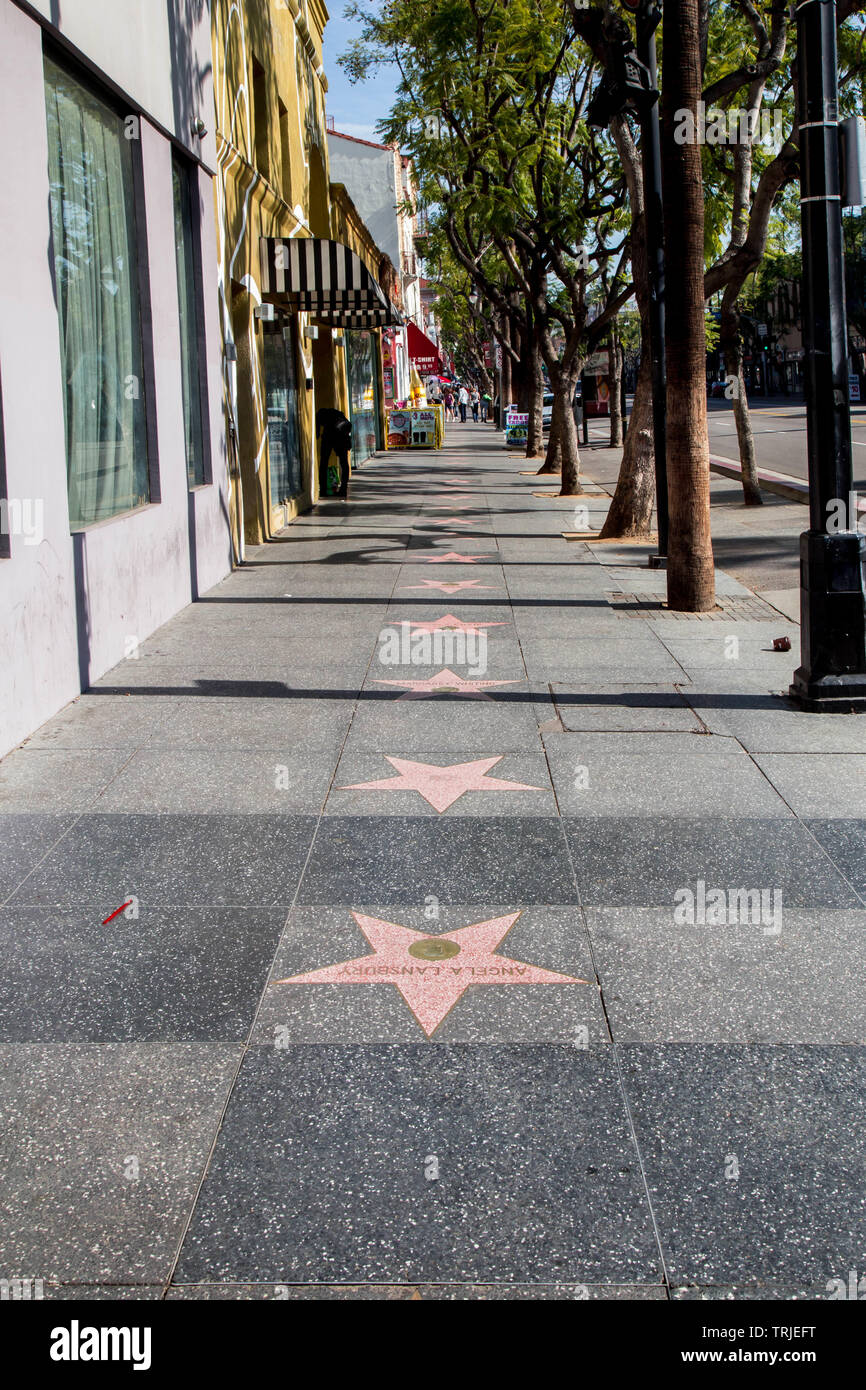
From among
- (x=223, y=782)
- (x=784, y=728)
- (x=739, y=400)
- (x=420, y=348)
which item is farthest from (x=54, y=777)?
(x=420, y=348)

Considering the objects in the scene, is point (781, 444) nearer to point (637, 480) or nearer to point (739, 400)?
point (739, 400)

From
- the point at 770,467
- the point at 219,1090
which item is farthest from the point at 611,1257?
the point at 770,467

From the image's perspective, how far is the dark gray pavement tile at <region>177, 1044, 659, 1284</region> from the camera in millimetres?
3074

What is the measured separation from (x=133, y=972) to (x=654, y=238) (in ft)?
35.7

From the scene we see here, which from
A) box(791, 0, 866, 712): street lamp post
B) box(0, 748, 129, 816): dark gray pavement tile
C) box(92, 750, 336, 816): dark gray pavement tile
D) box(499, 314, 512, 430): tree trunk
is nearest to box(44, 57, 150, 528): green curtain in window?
box(0, 748, 129, 816): dark gray pavement tile

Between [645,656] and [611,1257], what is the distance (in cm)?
687

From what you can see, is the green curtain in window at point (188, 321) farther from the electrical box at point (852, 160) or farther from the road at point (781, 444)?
the road at point (781, 444)

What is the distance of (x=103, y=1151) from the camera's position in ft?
11.5

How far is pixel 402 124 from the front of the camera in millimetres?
24062

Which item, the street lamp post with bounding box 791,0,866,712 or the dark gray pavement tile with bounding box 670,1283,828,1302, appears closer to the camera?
the dark gray pavement tile with bounding box 670,1283,828,1302

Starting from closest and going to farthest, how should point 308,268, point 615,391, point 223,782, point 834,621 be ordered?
point 223,782 < point 834,621 < point 308,268 < point 615,391

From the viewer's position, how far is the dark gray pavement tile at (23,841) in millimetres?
5484

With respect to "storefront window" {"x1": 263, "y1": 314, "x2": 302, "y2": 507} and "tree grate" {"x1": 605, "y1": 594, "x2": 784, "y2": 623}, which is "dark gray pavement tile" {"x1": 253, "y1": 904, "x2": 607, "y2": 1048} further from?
"storefront window" {"x1": 263, "y1": 314, "x2": 302, "y2": 507}

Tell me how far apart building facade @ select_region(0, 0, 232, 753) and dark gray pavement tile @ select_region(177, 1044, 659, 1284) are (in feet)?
13.2
